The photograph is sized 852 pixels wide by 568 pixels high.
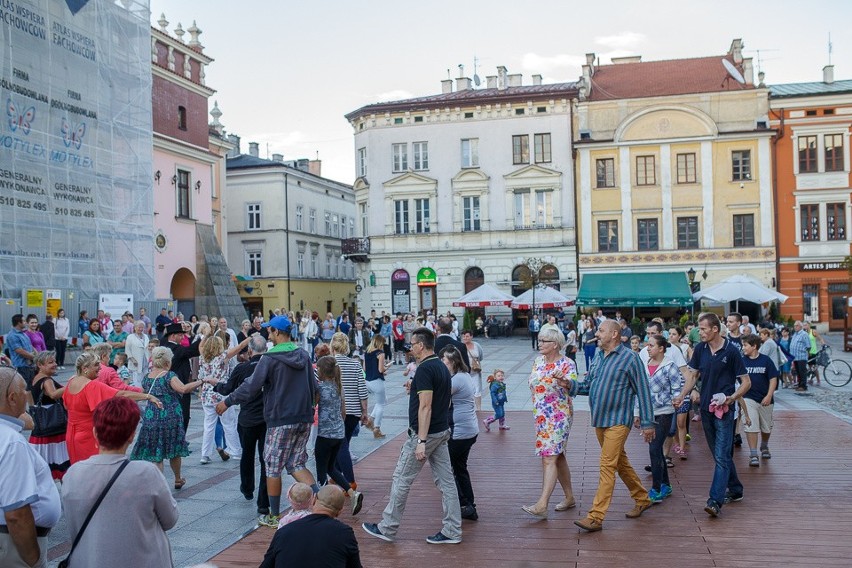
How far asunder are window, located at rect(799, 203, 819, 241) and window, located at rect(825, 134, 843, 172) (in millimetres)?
2042

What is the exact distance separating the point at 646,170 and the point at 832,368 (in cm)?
2238

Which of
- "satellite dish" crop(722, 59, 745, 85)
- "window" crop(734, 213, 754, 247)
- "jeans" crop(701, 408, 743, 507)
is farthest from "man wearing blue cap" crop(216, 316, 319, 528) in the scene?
"satellite dish" crop(722, 59, 745, 85)

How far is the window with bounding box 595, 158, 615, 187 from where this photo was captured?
41.1 metres

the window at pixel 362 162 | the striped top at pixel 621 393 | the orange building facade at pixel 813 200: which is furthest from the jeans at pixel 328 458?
the window at pixel 362 162

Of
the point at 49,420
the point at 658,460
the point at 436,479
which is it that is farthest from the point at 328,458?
the point at 658,460

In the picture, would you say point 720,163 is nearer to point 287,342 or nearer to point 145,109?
point 145,109

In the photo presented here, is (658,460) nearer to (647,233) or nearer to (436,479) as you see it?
(436,479)

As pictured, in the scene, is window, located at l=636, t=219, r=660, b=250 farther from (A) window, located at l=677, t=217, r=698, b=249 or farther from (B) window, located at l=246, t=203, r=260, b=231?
(B) window, located at l=246, t=203, r=260, b=231

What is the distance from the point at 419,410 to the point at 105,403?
10.6ft

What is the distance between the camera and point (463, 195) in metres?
43.5

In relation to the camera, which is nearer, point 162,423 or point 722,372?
point 722,372

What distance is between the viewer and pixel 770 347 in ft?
44.2

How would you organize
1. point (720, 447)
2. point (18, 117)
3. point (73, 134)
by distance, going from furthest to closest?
1. point (73, 134)
2. point (18, 117)
3. point (720, 447)

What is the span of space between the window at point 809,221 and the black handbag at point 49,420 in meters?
38.6
